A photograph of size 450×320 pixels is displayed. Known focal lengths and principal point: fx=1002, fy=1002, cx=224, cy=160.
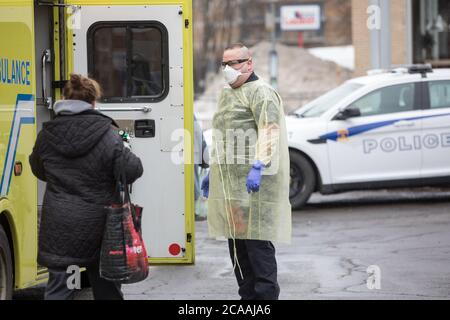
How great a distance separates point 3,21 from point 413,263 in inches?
189

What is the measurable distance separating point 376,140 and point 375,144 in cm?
5

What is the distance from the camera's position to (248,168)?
689cm

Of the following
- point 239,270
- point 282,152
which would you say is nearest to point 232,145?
point 282,152

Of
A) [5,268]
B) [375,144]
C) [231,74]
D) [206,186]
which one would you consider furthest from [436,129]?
[5,268]

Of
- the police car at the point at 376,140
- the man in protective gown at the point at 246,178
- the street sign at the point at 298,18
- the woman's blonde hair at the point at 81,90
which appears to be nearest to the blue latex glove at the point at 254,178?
the man in protective gown at the point at 246,178

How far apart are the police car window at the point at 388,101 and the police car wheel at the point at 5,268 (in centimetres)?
772

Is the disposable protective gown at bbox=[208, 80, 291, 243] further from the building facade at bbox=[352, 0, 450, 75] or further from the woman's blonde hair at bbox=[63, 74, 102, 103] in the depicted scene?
the building facade at bbox=[352, 0, 450, 75]

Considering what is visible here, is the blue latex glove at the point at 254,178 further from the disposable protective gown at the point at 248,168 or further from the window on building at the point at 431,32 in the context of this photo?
the window on building at the point at 431,32

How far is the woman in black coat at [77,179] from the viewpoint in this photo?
227 inches

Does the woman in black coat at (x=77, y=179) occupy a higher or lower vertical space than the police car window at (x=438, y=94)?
lower

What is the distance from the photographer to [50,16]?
800 centimetres

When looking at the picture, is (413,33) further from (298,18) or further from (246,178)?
(298,18)
